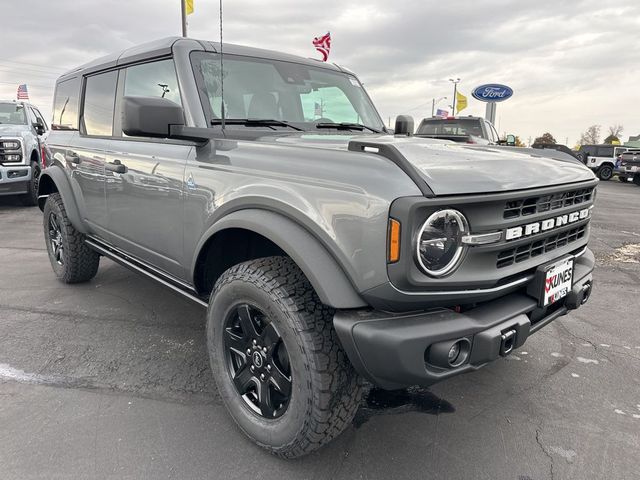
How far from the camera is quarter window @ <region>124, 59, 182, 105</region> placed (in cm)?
284

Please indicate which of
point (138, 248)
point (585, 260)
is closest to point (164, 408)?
point (138, 248)

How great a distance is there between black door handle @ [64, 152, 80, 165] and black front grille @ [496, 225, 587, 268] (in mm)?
3399

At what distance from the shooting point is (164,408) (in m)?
2.60

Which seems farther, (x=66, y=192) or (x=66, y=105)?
(x=66, y=105)

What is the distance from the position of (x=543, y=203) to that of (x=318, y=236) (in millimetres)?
1033

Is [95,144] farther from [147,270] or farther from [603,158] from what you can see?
[603,158]

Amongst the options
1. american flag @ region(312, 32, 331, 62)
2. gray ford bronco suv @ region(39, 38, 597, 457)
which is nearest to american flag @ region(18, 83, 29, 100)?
american flag @ region(312, 32, 331, 62)

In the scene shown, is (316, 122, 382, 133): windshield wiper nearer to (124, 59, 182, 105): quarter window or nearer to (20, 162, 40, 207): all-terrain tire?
(124, 59, 182, 105): quarter window

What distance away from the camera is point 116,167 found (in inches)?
128

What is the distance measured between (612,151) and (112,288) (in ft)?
87.7

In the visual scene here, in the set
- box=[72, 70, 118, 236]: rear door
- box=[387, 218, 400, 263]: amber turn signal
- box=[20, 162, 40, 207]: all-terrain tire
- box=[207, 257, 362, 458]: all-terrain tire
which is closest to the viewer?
box=[387, 218, 400, 263]: amber turn signal

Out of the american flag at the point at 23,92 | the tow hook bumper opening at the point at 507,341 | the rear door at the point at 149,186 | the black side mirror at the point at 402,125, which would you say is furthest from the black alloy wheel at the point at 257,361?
the american flag at the point at 23,92

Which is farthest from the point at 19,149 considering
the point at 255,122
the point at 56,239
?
the point at 255,122

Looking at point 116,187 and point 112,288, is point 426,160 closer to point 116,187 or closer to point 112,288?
point 116,187
